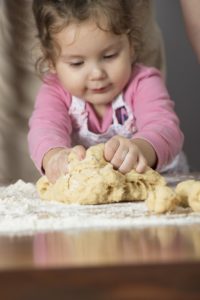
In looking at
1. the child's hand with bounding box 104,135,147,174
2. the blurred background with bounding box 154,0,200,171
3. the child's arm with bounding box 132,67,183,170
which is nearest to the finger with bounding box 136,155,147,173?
the child's hand with bounding box 104,135,147,174

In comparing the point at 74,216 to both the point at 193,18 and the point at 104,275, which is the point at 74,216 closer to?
the point at 104,275

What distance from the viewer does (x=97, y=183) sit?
32.9 inches

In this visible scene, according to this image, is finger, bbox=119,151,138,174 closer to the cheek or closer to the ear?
the cheek

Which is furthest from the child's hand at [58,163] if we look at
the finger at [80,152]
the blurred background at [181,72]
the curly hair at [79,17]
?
the blurred background at [181,72]

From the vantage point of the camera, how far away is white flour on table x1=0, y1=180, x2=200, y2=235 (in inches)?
26.0

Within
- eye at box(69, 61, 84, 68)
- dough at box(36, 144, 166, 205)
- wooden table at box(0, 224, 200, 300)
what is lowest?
wooden table at box(0, 224, 200, 300)

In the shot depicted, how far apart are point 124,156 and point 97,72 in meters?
0.26

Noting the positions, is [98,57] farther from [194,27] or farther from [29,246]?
[29,246]

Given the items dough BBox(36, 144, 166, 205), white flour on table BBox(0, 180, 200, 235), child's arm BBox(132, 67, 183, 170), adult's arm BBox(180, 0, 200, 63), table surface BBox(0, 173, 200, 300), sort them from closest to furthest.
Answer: table surface BBox(0, 173, 200, 300), white flour on table BBox(0, 180, 200, 235), dough BBox(36, 144, 166, 205), child's arm BBox(132, 67, 183, 170), adult's arm BBox(180, 0, 200, 63)

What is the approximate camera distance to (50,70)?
1288 mm

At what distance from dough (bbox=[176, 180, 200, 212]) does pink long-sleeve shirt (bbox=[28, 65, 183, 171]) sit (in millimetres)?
256

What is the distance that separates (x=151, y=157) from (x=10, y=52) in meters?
0.59

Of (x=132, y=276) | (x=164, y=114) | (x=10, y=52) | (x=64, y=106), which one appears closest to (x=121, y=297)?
(x=132, y=276)

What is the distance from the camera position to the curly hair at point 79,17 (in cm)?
115
